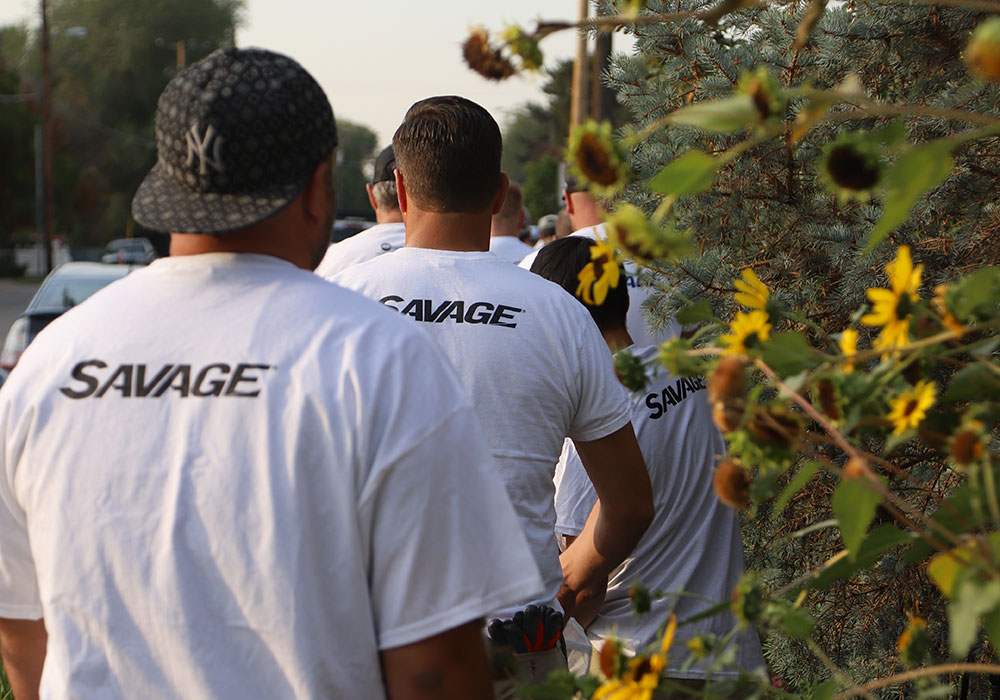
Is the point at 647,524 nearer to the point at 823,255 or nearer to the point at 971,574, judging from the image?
the point at 823,255

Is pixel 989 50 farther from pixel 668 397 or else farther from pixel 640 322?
pixel 640 322

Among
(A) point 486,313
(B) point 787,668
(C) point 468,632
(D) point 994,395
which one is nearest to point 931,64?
(A) point 486,313

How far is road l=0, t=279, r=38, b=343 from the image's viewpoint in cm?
2608

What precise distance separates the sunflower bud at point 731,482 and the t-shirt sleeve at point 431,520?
1.19 ft

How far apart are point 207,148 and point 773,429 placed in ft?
2.68

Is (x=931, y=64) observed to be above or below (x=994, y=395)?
above

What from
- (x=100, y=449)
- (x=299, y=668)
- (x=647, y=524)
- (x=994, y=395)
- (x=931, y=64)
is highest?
(x=931, y=64)

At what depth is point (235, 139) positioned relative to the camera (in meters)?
1.52

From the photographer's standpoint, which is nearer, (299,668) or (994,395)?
(994,395)

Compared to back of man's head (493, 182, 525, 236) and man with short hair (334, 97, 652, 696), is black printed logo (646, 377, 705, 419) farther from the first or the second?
back of man's head (493, 182, 525, 236)

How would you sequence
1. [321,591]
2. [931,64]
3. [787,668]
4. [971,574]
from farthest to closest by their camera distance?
[787,668] < [931,64] < [321,591] < [971,574]

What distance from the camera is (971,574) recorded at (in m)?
1.00

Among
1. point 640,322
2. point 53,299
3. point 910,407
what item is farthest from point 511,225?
point 910,407

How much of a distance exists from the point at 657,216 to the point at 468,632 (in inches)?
27.6
